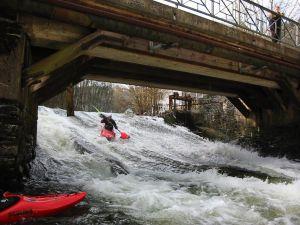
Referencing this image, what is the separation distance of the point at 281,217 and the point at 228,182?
2655 mm

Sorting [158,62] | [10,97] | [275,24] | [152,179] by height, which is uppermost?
[275,24]

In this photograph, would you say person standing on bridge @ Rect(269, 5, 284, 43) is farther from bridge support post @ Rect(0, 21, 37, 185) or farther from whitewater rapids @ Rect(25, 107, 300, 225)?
bridge support post @ Rect(0, 21, 37, 185)

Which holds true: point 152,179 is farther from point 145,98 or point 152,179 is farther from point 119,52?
point 145,98

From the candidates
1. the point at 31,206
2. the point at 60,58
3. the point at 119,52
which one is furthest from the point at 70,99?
the point at 31,206

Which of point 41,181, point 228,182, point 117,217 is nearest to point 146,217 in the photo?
point 117,217

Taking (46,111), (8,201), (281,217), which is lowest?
(281,217)

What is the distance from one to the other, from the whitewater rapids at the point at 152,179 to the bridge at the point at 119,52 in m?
1.11

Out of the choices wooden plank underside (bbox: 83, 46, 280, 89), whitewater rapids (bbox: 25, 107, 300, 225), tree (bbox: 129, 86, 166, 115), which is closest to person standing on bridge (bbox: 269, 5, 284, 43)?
wooden plank underside (bbox: 83, 46, 280, 89)

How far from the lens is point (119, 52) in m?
8.23

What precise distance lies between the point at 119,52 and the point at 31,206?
159 inches

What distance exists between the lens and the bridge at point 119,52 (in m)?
5.98

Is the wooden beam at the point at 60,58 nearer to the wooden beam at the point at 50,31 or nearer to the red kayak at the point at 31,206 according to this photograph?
the wooden beam at the point at 50,31

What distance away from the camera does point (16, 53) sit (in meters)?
5.98

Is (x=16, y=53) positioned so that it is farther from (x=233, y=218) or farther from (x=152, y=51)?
(x=233, y=218)
